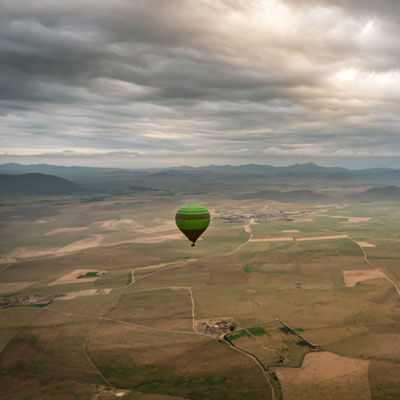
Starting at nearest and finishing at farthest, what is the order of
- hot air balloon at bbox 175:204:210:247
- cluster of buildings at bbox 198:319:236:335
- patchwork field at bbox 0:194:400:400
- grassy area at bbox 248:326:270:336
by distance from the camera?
patchwork field at bbox 0:194:400:400 → grassy area at bbox 248:326:270:336 → cluster of buildings at bbox 198:319:236:335 → hot air balloon at bbox 175:204:210:247

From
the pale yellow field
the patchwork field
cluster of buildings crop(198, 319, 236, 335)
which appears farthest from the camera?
cluster of buildings crop(198, 319, 236, 335)

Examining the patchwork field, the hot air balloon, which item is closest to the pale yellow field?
the patchwork field

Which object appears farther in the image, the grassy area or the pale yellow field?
the grassy area

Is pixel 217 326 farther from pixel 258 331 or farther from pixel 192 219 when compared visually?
pixel 192 219

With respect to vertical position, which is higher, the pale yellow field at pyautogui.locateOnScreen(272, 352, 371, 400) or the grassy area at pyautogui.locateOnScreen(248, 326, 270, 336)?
the grassy area at pyautogui.locateOnScreen(248, 326, 270, 336)

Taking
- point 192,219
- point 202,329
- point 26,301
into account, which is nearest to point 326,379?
point 202,329

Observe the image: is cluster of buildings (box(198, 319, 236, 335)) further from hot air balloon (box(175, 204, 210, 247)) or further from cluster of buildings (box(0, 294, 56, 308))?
cluster of buildings (box(0, 294, 56, 308))

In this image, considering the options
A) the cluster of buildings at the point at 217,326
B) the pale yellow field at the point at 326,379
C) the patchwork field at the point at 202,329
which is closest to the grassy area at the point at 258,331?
the patchwork field at the point at 202,329

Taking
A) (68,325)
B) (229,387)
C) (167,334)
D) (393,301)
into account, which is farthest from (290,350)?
(68,325)

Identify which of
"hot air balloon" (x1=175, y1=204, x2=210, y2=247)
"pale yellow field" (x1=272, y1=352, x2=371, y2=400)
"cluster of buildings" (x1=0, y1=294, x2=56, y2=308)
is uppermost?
"hot air balloon" (x1=175, y1=204, x2=210, y2=247)
